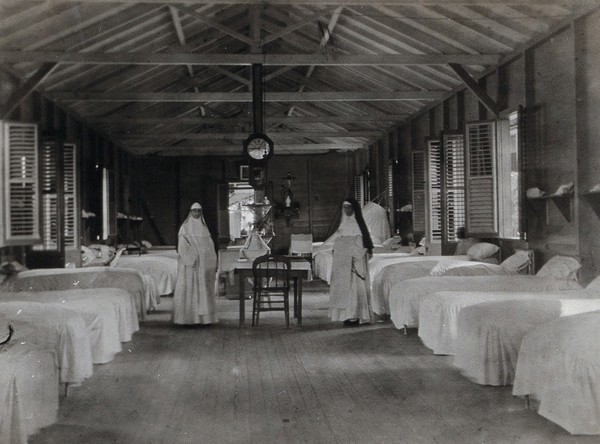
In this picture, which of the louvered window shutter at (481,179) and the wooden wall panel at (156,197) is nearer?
the louvered window shutter at (481,179)

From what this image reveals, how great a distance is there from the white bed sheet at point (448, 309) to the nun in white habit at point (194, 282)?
9.46ft

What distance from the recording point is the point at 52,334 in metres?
4.34

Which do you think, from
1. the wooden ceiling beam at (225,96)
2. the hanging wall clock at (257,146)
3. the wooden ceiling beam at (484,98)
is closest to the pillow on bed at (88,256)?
the wooden ceiling beam at (225,96)

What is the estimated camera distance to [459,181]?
891cm

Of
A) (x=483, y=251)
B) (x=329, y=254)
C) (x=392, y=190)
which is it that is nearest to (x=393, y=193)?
(x=392, y=190)

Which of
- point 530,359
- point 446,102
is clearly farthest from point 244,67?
point 530,359

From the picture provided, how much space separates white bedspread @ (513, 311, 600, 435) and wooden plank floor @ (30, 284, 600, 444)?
0.48 ft

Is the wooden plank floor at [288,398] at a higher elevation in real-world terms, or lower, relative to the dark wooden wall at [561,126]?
lower

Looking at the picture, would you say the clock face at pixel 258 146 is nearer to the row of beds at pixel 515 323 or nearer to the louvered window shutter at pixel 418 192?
the row of beds at pixel 515 323

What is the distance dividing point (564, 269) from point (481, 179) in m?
2.09

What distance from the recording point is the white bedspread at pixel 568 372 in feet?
11.4

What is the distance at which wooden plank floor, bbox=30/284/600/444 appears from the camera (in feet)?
12.4

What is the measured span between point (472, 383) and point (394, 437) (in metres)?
1.42

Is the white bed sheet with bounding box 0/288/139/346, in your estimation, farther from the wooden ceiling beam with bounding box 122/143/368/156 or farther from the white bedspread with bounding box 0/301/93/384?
the wooden ceiling beam with bounding box 122/143/368/156
